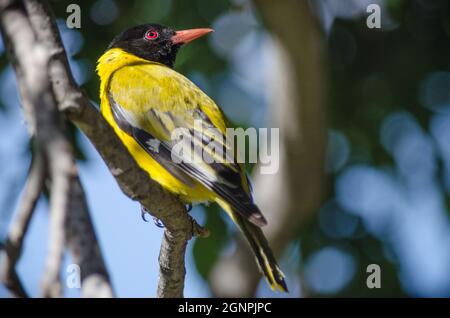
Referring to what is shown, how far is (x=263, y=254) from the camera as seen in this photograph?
4.07 metres

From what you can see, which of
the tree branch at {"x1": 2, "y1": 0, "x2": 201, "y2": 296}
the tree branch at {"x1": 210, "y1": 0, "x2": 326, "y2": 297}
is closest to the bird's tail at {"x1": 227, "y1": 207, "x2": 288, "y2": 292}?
the tree branch at {"x1": 2, "y1": 0, "x2": 201, "y2": 296}

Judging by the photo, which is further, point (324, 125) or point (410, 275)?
point (410, 275)

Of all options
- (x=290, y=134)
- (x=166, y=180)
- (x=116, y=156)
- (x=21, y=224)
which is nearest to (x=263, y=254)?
(x=166, y=180)

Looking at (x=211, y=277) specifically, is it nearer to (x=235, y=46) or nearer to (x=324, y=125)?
(x=324, y=125)

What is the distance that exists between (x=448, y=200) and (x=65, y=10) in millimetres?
3362

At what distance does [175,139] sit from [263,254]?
0.83 meters

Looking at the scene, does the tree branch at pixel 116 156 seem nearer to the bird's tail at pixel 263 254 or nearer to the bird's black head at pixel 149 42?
the bird's tail at pixel 263 254

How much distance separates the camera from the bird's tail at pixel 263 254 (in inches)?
158

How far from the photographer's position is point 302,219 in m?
6.21

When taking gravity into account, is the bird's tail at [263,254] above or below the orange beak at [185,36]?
below

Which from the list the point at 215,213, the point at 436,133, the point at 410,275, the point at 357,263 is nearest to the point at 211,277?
the point at 215,213

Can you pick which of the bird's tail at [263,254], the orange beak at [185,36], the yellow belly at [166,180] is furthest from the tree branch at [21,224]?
the orange beak at [185,36]
